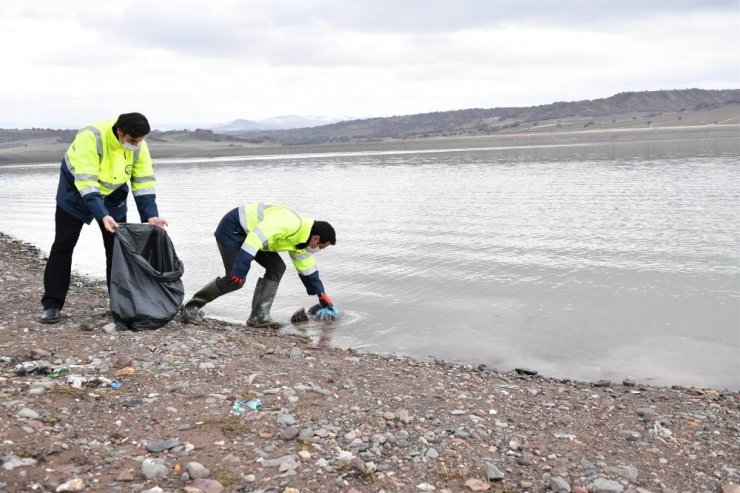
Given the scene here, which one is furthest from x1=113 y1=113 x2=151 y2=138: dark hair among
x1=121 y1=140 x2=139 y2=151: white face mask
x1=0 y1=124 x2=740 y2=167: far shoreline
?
x1=0 y1=124 x2=740 y2=167: far shoreline

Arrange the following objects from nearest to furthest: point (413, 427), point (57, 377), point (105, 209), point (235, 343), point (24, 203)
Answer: point (413, 427) → point (57, 377) → point (105, 209) → point (235, 343) → point (24, 203)

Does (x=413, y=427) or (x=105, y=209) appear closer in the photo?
(x=413, y=427)

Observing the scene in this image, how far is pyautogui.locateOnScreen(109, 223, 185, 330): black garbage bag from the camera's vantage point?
6.84m

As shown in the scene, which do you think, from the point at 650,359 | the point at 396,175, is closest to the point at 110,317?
the point at 650,359

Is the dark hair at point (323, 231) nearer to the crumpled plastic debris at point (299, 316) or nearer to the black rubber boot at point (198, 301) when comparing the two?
the black rubber boot at point (198, 301)

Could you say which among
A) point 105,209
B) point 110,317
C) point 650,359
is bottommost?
point 650,359

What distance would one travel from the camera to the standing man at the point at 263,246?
746 cm

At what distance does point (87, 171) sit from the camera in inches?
252

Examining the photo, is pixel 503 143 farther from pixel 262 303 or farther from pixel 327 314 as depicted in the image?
pixel 262 303

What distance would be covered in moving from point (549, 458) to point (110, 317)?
4878mm

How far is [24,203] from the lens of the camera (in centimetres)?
2414

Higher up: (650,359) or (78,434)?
(78,434)

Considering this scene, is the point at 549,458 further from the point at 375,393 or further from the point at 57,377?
the point at 57,377

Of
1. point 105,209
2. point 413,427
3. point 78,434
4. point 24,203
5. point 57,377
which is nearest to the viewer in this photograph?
point 78,434
